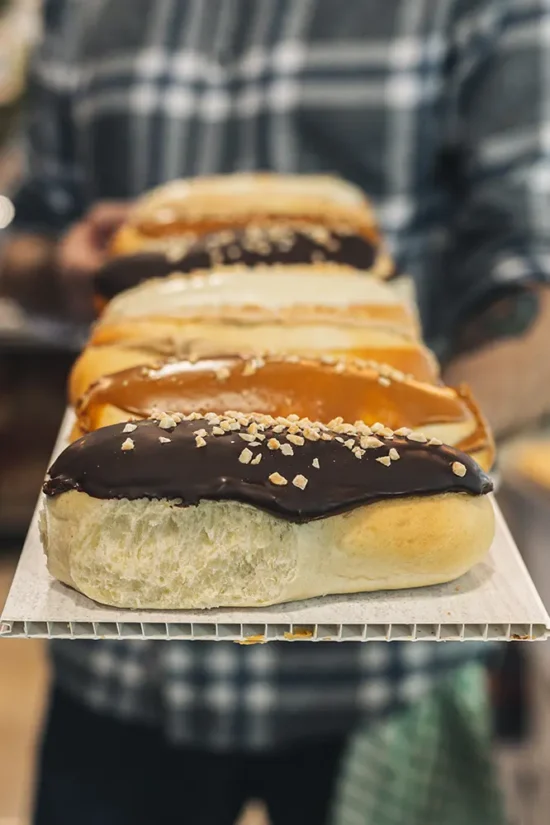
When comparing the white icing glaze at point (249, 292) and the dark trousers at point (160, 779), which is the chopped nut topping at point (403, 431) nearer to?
the white icing glaze at point (249, 292)

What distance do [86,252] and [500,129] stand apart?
2.51 feet

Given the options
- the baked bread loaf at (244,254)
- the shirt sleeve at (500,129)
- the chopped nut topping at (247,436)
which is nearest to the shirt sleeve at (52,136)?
the shirt sleeve at (500,129)

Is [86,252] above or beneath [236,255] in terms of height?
beneath

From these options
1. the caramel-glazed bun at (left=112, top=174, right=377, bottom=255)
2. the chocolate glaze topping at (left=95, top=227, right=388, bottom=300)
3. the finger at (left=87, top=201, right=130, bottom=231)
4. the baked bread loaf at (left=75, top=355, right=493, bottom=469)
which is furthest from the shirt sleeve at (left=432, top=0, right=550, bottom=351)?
the baked bread loaf at (left=75, top=355, right=493, bottom=469)

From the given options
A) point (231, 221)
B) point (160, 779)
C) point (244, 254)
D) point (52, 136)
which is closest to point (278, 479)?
point (244, 254)

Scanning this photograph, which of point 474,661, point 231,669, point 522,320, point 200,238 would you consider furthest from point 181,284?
point 474,661

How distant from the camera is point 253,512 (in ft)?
1.94

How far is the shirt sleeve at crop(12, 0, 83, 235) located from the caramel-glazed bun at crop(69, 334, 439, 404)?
1.13m

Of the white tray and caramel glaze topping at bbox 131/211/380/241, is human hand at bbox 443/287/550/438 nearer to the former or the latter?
caramel glaze topping at bbox 131/211/380/241

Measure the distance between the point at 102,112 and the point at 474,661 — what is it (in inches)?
49.7

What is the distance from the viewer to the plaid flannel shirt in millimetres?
1446

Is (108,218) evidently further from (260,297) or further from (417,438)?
(417,438)

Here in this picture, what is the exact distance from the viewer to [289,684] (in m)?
1.51

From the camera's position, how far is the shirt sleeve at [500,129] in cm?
135
